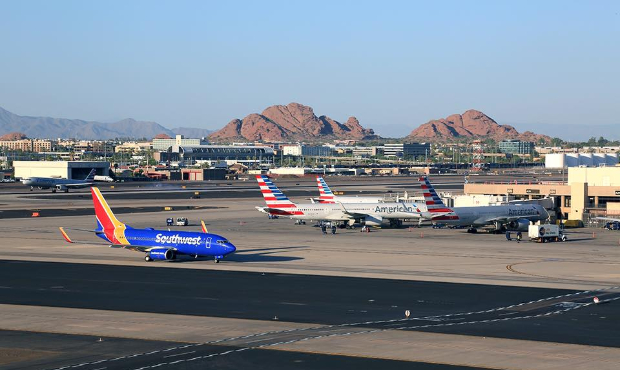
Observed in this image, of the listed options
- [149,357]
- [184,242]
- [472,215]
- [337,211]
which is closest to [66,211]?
[337,211]

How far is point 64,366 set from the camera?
37.2 meters

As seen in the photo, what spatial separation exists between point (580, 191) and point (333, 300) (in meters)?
74.6

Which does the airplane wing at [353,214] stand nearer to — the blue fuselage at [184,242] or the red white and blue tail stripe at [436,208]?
the red white and blue tail stripe at [436,208]

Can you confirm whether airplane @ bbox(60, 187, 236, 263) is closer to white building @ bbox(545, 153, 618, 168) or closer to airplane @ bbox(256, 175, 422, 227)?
airplane @ bbox(256, 175, 422, 227)

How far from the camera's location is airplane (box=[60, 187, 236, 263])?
7375 cm

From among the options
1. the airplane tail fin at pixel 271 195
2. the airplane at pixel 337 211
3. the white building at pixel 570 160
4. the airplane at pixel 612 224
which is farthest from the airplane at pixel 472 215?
the white building at pixel 570 160

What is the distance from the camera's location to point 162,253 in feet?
244

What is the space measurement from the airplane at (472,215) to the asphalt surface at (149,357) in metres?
63.6

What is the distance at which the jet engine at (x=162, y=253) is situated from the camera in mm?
74438

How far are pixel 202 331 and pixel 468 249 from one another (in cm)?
4677

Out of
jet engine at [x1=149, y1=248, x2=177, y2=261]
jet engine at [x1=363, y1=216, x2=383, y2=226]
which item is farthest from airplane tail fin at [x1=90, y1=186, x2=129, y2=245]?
jet engine at [x1=363, y1=216, x2=383, y2=226]

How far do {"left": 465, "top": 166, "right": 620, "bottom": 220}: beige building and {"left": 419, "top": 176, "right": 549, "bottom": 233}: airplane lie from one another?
15.8m

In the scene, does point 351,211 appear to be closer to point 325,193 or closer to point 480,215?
point 480,215

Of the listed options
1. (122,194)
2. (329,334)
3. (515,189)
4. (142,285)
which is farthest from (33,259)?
(122,194)
